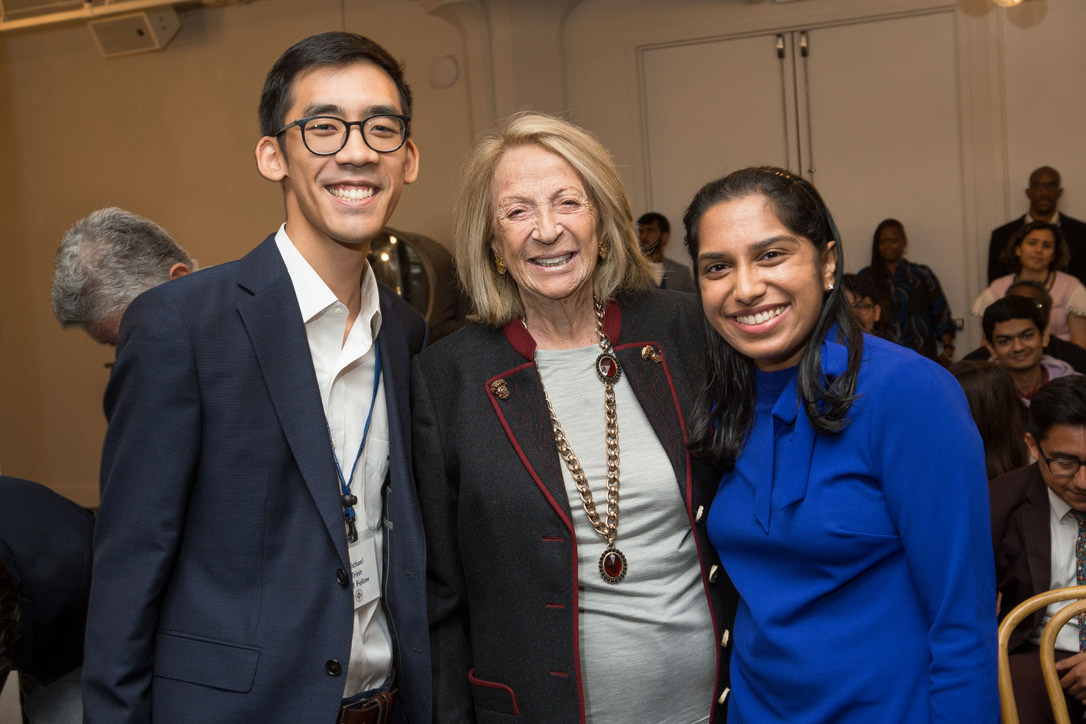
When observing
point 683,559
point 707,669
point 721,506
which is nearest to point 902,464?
point 721,506

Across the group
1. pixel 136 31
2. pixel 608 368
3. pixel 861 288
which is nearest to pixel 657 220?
pixel 861 288

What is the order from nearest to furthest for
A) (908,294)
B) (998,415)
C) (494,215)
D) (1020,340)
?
(494,215)
(998,415)
(1020,340)
(908,294)

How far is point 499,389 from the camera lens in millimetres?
1788

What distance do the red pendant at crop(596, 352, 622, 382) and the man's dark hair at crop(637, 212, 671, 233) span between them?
509 cm

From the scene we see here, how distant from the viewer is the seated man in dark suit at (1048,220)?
632cm

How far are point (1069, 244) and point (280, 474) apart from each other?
21.0ft

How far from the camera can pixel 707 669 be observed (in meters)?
1.71

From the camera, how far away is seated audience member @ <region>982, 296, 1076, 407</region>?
13.1 feet

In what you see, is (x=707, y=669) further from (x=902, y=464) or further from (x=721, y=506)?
(x=902, y=464)

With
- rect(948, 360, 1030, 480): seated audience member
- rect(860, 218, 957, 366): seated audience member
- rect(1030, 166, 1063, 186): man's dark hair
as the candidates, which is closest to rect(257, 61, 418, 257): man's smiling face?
rect(948, 360, 1030, 480): seated audience member

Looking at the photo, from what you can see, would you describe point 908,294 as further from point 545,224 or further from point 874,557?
point 874,557

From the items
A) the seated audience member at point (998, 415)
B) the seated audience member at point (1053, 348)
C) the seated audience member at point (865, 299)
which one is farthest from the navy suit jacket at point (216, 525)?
the seated audience member at point (1053, 348)

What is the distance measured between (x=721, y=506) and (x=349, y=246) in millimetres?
791

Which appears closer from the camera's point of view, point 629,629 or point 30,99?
point 629,629
